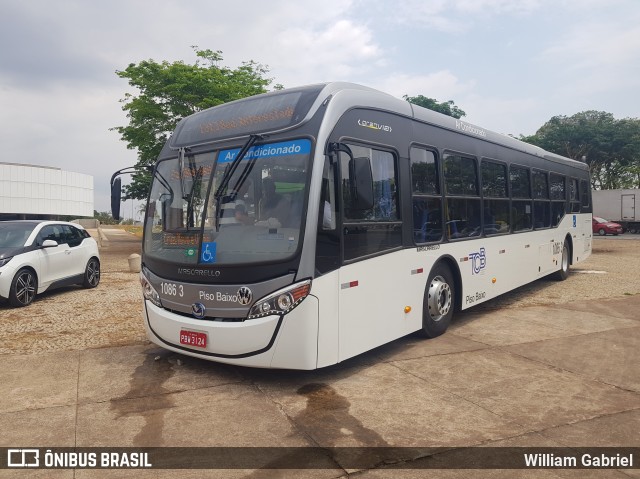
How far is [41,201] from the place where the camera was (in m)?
81.8

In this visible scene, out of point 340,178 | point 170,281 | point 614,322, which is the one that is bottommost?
point 614,322

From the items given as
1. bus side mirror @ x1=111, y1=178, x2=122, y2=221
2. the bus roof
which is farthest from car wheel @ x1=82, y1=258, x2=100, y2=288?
the bus roof

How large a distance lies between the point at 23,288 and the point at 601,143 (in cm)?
4807

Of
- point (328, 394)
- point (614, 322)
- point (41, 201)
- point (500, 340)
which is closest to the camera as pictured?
point (328, 394)

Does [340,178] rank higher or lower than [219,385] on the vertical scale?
higher

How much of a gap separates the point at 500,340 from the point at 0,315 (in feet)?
27.3

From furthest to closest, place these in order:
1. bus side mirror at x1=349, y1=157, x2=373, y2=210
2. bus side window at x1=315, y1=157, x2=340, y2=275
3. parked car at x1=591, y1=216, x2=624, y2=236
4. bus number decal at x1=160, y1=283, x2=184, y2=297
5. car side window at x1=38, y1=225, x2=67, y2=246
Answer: parked car at x1=591, y1=216, x2=624, y2=236 < car side window at x1=38, y1=225, x2=67, y2=246 < bus number decal at x1=160, y1=283, x2=184, y2=297 < bus side mirror at x1=349, y1=157, x2=373, y2=210 < bus side window at x1=315, y1=157, x2=340, y2=275

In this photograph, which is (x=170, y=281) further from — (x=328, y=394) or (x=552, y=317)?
(x=552, y=317)

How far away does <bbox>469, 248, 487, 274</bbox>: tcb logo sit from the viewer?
768 cm

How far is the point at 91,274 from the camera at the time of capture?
12070 mm

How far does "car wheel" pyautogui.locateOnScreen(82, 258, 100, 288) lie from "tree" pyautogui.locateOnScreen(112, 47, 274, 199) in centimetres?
1215

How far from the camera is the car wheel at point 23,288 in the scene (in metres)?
9.19

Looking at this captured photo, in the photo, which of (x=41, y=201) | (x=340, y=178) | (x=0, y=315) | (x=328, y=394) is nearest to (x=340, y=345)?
(x=328, y=394)

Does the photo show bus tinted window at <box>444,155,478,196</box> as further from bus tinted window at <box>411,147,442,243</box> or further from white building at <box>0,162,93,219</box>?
white building at <box>0,162,93,219</box>
